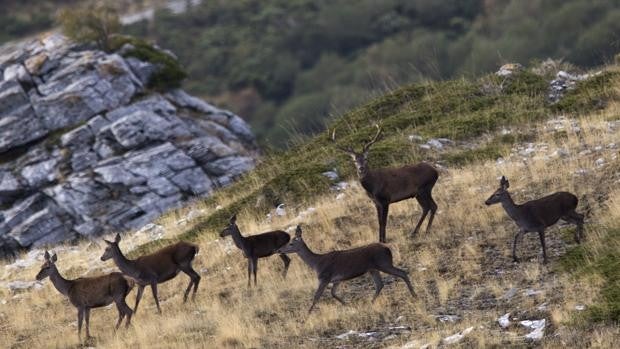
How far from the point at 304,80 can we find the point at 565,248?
7351cm

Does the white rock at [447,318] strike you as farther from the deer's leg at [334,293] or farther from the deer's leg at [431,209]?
the deer's leg at [431,209]

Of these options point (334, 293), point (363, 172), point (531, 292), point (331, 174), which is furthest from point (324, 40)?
point (531, 292)

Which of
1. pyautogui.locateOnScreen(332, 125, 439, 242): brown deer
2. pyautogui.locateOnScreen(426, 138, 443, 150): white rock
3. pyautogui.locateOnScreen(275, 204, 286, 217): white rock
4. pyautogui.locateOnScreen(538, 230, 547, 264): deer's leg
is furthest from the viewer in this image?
pyautogui.locateOnScreen(426, 138, 443, 150): white rock

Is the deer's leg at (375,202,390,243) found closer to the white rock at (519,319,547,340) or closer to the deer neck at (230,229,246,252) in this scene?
the deer neck at (230,229,246,252)

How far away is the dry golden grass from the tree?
1362cm

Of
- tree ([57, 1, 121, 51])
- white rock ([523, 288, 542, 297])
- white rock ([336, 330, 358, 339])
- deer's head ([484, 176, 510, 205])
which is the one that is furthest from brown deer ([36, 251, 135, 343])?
tree ([57, 1, 121, 51])

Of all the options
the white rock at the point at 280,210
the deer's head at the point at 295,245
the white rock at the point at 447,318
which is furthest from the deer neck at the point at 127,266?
the white rock at the point at 447,318

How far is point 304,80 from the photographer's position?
88.5m

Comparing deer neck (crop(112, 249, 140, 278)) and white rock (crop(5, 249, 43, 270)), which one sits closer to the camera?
deer neck (crop(112, 249, 140, 278))

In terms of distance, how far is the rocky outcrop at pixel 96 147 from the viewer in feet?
95.7

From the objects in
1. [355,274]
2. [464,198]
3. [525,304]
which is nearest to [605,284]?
[525,304]

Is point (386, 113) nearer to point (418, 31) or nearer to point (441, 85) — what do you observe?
point (441, 85)

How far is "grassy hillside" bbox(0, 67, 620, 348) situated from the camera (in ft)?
45.2

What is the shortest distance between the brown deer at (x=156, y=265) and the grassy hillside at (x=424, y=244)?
1.29 feet
